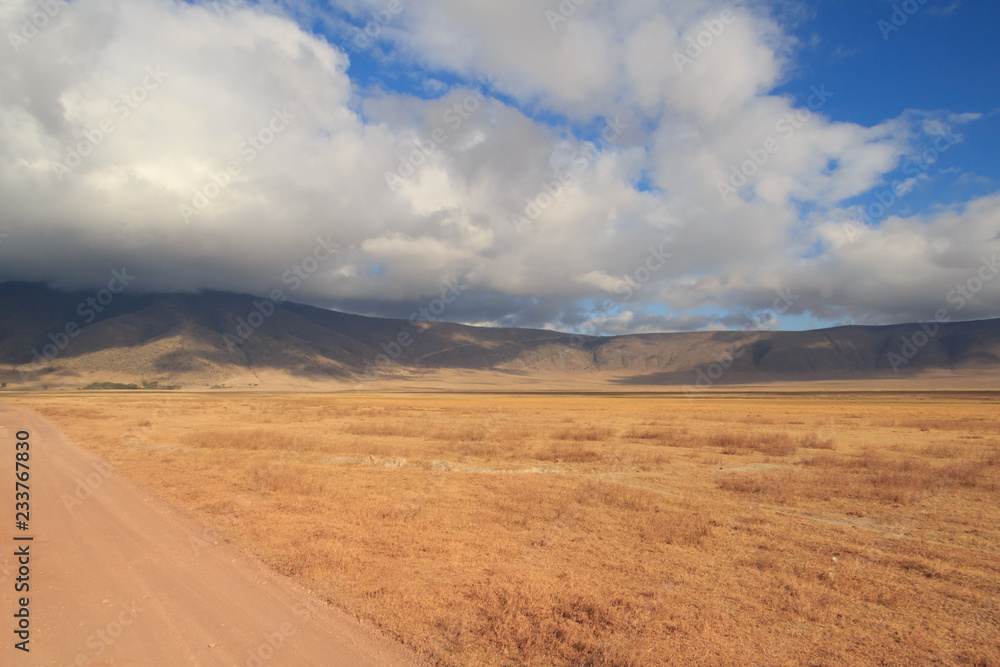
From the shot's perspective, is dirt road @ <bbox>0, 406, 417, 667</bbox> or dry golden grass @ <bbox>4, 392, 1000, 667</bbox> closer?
dirt road @ <bbox>0, 406, 417, 667</bbox>

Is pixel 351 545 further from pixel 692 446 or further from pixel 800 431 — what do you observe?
pixel 800 431

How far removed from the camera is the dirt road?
17.5 feet

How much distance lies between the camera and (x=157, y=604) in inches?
251

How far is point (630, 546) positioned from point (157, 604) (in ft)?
24.0

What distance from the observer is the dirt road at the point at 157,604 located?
5.33 meters

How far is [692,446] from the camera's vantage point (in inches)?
992

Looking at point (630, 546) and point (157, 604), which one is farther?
point (630, 546)

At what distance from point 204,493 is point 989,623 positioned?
15026 mm

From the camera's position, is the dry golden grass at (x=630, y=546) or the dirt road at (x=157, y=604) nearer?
the dirt road at (x=157, y=604)

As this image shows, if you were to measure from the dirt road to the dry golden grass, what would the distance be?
54cm

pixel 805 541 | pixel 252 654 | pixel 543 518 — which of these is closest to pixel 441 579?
pixel 252 654

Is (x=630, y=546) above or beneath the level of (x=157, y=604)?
beneath

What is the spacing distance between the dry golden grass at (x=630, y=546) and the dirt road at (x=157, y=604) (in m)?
0.54

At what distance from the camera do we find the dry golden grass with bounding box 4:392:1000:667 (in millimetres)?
5992
